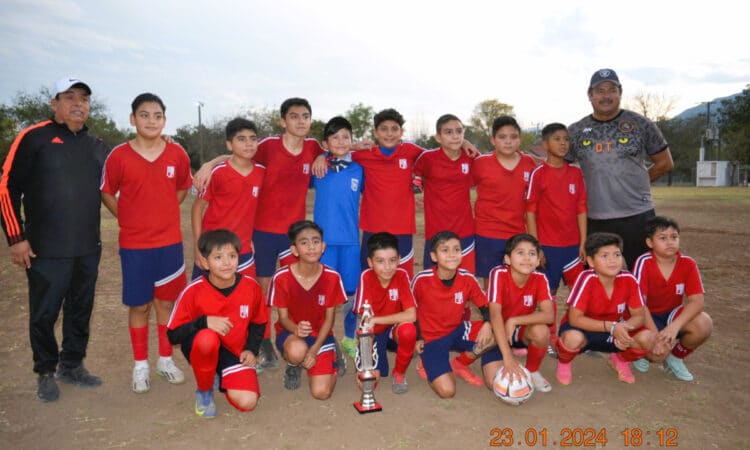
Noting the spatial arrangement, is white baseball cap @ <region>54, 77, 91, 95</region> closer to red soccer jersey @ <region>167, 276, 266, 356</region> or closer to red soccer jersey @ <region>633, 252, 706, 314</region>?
red soccer jersey @ <region>167, 276, 266, 356</region>

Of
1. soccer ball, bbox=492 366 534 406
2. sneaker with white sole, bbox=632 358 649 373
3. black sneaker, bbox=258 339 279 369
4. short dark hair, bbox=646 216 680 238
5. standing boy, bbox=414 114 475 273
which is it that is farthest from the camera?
standing boy, bbox=414 114 475 273

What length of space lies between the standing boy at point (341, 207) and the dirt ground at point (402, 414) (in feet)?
3.08

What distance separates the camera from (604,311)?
14.6ft

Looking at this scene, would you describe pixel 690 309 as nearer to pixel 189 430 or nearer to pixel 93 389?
pixel 189 430

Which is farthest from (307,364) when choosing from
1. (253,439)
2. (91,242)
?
(91,242)

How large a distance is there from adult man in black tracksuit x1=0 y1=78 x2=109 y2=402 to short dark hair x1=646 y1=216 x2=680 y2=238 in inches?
191

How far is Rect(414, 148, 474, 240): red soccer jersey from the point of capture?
5270 mm

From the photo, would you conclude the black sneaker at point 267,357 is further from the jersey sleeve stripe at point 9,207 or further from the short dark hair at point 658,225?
the short dark hair at point 658,225

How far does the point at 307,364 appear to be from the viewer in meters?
4.14

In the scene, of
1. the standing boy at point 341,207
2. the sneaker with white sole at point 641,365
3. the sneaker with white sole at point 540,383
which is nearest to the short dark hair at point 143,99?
the standing boy at point 341,207

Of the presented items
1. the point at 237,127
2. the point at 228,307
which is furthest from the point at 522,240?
the point at 237,127

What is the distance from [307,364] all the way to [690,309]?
3.29 m

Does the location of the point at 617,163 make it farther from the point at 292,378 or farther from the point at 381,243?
the point at 292,378
